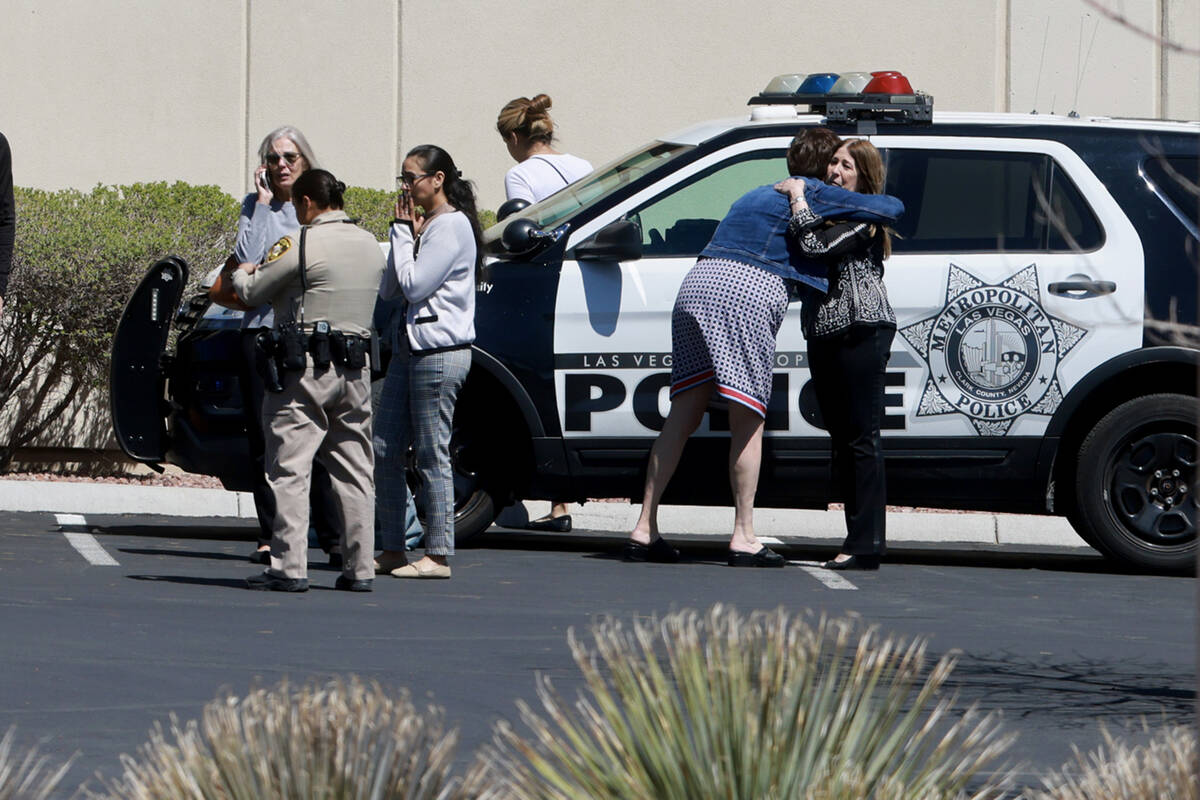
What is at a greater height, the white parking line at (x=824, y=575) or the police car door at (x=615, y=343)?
the police car door at (x=615, y=343)

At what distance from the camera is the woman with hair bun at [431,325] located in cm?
796

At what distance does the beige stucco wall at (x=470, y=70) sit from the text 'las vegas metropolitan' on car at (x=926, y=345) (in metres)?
5.68

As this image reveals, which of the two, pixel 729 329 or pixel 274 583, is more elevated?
pixel 729 329

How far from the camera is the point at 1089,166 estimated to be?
29.5 feet

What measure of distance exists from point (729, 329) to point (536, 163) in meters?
2.26

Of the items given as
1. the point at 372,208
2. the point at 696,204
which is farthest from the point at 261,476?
the point at 372,208

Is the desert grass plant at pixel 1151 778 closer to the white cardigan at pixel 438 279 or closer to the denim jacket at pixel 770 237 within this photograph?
the white cardigan at pixel 438 279

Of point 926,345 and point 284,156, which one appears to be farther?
point 926,345

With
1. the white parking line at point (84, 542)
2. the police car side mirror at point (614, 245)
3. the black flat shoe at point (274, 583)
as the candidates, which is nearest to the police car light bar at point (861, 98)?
the police car side mirror at point (614, 245)

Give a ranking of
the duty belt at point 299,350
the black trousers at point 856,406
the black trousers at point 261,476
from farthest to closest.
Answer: the black trousers at point 856,406, the black trousers at point 261,476, the duty belt at point 299,350

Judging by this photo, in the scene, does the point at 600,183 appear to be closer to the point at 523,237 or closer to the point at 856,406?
the point at 523,237

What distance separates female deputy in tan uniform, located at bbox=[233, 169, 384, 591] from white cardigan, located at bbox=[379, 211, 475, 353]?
0.51 ft

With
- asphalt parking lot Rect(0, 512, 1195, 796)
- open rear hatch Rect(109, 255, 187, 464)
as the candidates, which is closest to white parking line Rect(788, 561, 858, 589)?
asphalt parking lot Rect(0, 512, 1195, 796)

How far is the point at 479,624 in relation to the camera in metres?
7.12
